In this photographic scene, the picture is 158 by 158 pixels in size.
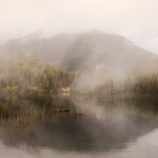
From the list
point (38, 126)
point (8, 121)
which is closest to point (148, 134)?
point (38, 126)

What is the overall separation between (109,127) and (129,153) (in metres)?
24.6

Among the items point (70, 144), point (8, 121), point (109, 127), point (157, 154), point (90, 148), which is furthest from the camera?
point (8, 121)

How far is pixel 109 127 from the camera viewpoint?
214ft

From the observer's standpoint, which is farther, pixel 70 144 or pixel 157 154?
pixel 70 144

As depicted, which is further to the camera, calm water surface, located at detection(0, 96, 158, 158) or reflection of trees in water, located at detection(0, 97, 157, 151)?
reflection of trees in water, located at detection(0, 97, 157, 151)

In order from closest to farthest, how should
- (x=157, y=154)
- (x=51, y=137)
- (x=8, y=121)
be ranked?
(x=157, y=154) → (x=51, y=137) → (x=8, y=121)

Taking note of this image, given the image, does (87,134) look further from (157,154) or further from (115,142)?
(157,154)

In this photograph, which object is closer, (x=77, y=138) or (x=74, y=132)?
(x=77, y=138)

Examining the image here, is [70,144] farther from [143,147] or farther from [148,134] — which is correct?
[148,134]

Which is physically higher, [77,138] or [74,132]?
[74,132]

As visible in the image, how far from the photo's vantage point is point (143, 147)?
44.8 meters

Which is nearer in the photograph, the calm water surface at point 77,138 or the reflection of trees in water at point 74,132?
the calm water surface at point 77,138

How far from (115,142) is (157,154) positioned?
10.6m

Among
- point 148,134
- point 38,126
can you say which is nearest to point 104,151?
point 148,134
